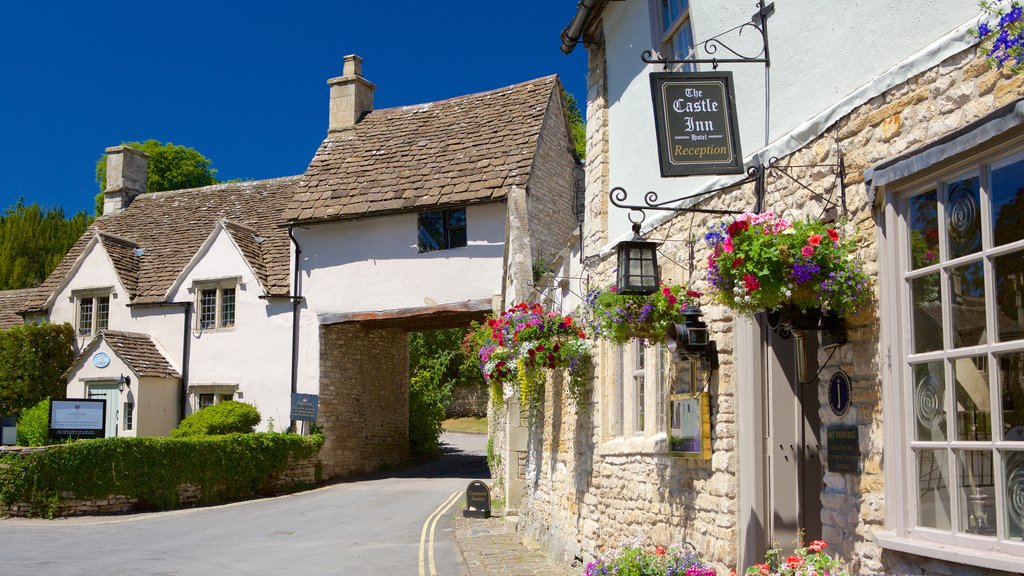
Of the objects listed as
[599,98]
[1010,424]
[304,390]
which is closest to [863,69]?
[1010,424]

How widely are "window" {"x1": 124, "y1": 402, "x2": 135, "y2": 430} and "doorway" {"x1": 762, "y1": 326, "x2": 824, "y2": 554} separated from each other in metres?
22.8

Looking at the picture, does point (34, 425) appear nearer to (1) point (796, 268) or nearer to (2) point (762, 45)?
(2) point (762, 45)

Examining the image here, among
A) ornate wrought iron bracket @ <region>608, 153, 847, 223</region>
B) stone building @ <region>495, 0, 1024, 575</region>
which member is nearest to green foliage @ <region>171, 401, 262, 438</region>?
stone building @ <region>495, 0, 1024, 575</region>

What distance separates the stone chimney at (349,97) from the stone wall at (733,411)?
1871cm

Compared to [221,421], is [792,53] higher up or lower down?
higher up

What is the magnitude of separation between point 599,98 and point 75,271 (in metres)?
23.6

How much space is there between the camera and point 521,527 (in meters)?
14.9

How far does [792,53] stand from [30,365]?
2669 centimetres

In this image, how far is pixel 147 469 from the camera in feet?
65.6

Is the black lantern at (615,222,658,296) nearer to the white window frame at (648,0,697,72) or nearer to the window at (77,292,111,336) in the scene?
the white window frame at (648,0,697,72)

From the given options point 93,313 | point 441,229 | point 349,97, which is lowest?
point 93,313

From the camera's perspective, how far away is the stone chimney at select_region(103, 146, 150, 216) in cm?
3400

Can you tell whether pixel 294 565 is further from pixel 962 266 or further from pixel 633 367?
pixel 962 266

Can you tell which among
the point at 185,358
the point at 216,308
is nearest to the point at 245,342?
the point at 216,308
